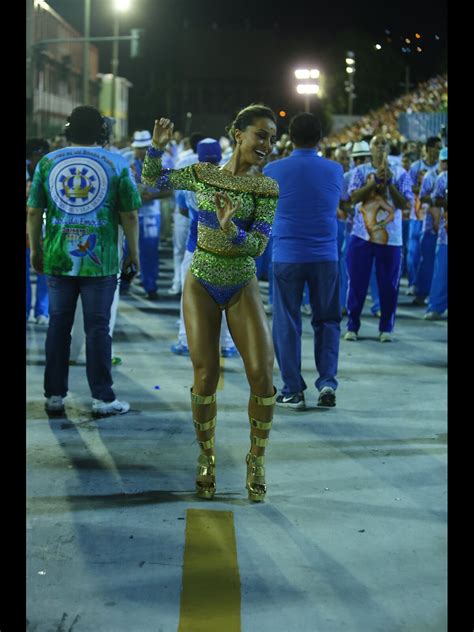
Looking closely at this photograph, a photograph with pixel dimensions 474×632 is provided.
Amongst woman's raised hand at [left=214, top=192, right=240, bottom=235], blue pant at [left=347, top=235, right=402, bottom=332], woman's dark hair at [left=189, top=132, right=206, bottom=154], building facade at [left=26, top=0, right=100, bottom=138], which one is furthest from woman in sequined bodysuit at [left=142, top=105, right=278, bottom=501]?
building facade at [left=26, top=0, right=100, bottom=138]

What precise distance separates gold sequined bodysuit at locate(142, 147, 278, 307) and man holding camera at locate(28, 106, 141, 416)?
1912mm

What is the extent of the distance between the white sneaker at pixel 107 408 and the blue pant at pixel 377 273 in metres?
4.35

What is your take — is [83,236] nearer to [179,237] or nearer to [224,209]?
[224,209]

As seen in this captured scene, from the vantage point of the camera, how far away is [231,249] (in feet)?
20.3

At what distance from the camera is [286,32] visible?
146 m

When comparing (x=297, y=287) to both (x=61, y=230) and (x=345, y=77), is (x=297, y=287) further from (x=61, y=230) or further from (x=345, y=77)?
(x=345, y=77)

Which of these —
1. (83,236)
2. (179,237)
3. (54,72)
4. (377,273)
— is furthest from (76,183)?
(54,72)

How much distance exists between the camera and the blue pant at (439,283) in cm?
1435

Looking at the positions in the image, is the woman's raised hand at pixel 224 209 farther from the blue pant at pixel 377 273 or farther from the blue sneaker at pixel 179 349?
the blue pant at pixel 377 273

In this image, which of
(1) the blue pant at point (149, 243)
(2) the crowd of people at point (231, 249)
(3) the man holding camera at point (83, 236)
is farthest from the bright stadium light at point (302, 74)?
(3) the man holding camera at point (83, 236)

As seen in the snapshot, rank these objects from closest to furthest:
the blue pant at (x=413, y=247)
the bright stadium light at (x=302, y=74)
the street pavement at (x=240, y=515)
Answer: the street pavement at (x=240, y=515) < the blue pant at (x=413, y=247) < the bright stadium light at (x=302, y=74)

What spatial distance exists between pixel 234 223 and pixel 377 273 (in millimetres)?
6380
